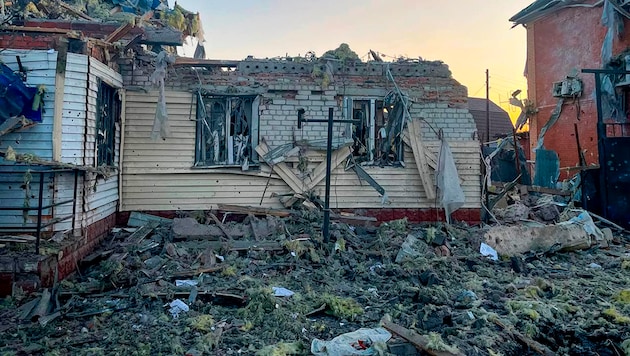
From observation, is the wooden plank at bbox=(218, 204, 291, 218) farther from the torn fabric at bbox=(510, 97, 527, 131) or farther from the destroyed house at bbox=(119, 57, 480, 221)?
the torn fabric at bbox=(510, 97, 527, 131)

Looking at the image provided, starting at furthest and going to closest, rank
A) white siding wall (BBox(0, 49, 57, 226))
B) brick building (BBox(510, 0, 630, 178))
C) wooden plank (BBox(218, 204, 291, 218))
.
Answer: brick building (BBox(510, 0, 630, 178)), wooden plank (BBox(218, 204, 291, 218)), white siding wall (BBox(0, 49, 57, 226))

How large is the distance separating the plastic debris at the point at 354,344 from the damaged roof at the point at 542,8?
16280mm

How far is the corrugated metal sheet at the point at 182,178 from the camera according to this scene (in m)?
8.80

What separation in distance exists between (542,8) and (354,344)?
1827cm

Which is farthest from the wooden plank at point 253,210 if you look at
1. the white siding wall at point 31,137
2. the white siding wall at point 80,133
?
the white siding wall at point 31,137

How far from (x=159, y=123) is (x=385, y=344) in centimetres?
654

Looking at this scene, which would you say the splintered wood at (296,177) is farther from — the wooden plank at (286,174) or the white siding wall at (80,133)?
the white siding wall at (80,133)

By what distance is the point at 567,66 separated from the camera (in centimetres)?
1694

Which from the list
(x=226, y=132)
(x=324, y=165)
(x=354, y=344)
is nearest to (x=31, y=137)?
(x=226, y=132)

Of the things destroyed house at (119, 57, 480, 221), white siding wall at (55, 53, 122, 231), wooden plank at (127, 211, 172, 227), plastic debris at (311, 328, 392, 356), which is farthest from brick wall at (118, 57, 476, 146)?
plastic debris at (311, 328, 392, 356)

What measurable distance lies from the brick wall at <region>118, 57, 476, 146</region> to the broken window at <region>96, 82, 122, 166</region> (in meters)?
0.66

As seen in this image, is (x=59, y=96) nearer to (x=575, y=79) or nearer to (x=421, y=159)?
(x=421, y=159)

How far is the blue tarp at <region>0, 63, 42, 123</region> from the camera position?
5867 millimetres

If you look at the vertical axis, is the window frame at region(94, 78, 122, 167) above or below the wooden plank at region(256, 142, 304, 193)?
above
